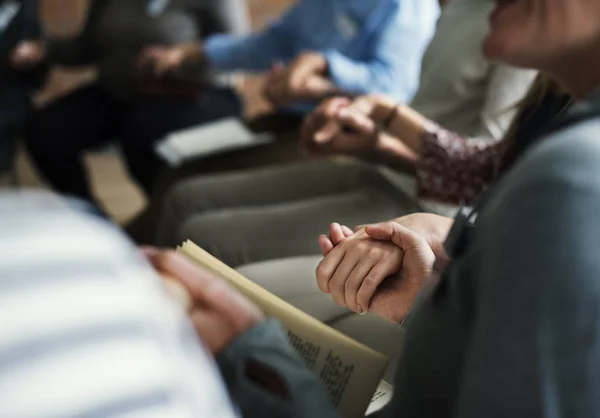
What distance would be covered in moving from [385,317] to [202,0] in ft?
3.61

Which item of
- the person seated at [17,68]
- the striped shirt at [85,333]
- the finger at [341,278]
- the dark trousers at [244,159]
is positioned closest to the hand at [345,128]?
the dark trousers at [244,159]

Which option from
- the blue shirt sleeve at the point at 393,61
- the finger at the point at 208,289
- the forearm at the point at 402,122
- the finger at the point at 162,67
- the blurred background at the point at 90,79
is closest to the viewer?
the finger at the point at 208,289

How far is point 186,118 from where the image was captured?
136cm

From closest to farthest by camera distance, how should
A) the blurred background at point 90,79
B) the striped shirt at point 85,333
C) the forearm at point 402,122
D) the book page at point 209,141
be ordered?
the striped shirt at point 85,333, the forearm at point 402,122, the book page at point 209,141, the blurred background at point 90,79

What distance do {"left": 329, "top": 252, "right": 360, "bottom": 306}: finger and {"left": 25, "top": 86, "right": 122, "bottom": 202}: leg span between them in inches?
42.9

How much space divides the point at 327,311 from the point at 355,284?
0.04 metres

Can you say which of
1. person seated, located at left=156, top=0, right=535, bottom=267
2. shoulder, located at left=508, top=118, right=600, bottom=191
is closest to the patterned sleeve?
person seated, located at left=156, top=0, right=535, bottom=267

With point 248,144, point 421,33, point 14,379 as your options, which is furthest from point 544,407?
point 248,144

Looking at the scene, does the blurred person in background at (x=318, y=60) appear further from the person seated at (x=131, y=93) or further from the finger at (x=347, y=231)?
the finger at (x=347, y=231)

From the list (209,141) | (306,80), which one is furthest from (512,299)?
(209,141)

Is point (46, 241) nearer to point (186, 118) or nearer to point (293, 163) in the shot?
point (293, 163)

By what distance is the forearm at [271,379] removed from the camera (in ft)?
1.23

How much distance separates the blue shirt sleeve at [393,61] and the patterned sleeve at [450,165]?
161 mm

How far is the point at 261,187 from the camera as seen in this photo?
3.19ft
